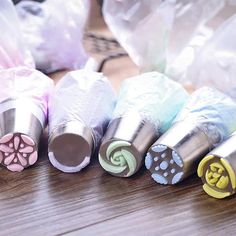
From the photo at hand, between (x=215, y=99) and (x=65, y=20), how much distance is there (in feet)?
1.29

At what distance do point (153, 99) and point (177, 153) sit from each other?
11 cm

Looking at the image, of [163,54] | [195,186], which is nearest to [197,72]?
[163,54]

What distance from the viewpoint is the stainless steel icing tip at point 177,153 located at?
649 millimetres

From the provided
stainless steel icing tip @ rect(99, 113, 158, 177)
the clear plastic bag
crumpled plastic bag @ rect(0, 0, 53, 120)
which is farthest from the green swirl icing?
the clear plastic bag

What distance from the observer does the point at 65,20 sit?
1.01 meters

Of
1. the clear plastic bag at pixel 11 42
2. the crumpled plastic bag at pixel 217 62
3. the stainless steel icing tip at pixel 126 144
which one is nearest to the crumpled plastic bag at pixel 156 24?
the crumpled plastic bag at pixel 217 62

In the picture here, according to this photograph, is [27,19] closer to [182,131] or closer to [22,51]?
[22,51]

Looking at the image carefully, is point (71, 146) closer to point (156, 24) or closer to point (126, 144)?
point (126, 144)

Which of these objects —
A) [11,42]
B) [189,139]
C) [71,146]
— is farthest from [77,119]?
[11,42]

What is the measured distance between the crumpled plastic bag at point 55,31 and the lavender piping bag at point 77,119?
0.23m

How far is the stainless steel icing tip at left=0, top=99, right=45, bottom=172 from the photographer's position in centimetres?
68

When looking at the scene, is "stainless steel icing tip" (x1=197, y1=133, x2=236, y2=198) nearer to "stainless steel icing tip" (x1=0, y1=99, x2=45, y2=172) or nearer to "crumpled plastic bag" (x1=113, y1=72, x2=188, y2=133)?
"crumpled plastic bag" (x1=113, y1=72, x2=188, y2=133)

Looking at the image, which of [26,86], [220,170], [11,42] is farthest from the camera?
[11,42]

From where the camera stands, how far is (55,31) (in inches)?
39.2
